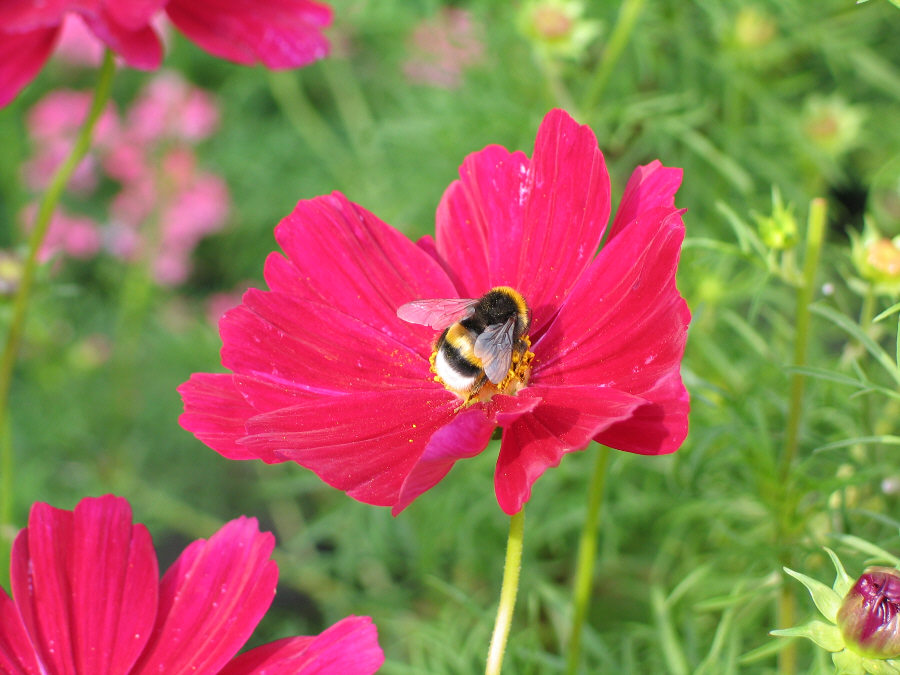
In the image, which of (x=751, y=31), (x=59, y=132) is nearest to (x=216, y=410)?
(x=751, y=31)

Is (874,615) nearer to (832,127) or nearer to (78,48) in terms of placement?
(832,127)

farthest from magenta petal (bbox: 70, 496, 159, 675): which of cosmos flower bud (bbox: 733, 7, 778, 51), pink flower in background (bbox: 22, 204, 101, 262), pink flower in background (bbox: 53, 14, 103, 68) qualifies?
pink flower in background (bbox: 53, 14, 103, 68)

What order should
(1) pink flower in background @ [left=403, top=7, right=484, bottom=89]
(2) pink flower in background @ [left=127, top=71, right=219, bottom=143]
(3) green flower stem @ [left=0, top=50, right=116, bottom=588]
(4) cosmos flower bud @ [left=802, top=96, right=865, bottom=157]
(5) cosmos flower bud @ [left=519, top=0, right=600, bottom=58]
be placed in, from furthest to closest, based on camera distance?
(2) pink flower in background @ [left=127, top=71, right=219, bottom=143] < (1) pink flower in background @ [left=403, top=7, right=484, bottom=89] < (4) cosmos flower bud @ [left=802, top=96, right=865, bottom=157] < (5) cosmos flower bud @ [left=519, top=0, right=600, bottom=58] < (3) green flower stem @ [left=0, top=50, right=116, bottom=588]

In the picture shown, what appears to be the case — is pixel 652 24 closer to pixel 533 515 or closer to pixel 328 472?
pixel 533 515

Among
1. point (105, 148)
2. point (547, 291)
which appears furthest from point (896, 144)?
point (105, 148)

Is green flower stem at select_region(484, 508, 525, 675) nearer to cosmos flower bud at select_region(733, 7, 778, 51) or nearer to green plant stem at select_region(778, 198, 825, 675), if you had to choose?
green plant stem at select_region(778, 198, 825, 675)
